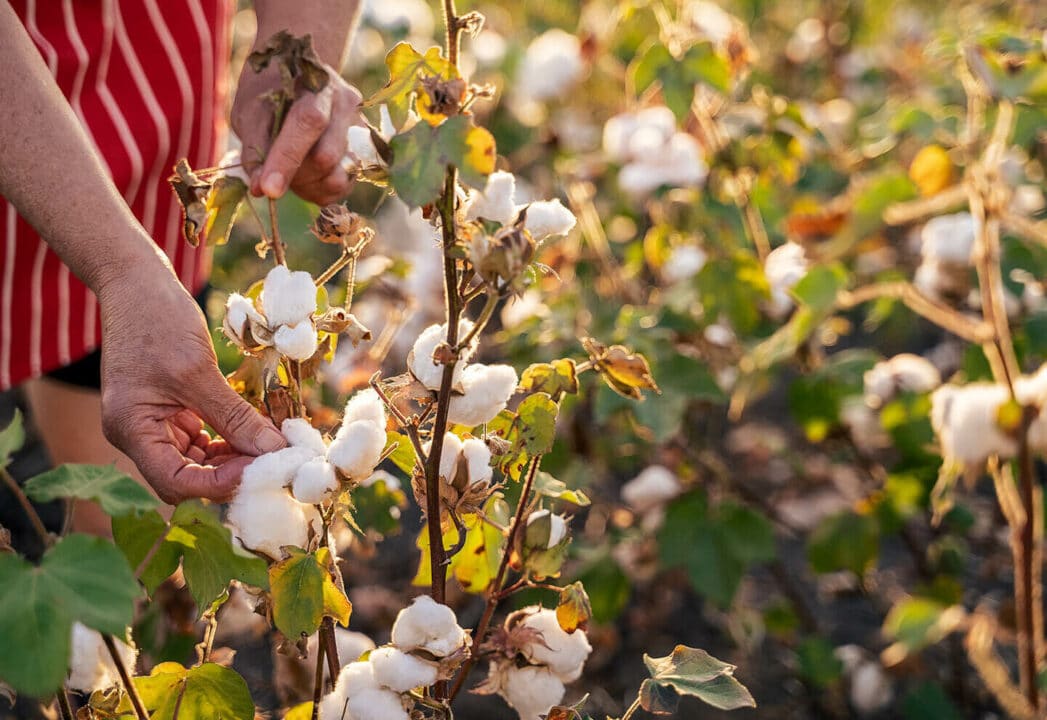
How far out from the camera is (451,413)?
0.76m

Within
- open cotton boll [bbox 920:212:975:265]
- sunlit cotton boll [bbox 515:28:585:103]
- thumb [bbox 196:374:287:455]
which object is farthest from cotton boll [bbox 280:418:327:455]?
sunlit cotton boll [bbox 515:28:585:103]

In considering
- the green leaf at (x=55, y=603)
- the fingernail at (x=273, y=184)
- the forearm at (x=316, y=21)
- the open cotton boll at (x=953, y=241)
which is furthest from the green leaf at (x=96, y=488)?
the open cotton boll at (x=953, y=241)

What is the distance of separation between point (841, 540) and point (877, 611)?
1.20 ft

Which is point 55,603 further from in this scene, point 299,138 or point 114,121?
point 114,121

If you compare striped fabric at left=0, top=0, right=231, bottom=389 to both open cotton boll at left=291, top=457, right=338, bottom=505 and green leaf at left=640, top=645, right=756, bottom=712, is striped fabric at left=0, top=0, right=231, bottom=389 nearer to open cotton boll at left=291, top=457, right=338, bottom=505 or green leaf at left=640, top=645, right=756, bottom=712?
open cotton boll at left=291, top=457, right=338, bottom=505

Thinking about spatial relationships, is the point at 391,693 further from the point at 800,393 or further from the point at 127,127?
the point at 800,393

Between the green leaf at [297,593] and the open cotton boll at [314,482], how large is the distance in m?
0.05

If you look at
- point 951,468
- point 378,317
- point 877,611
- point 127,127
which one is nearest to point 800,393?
point 951,468

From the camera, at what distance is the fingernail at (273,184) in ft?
2.77

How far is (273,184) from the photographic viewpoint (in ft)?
2.79

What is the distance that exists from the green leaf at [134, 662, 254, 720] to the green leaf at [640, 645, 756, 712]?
296 mm

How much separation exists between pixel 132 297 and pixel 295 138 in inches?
7.5

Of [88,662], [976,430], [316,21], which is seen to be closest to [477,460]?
[88,662]

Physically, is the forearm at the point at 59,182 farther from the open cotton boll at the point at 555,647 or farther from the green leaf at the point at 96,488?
the open cotton boll at the point at 555,647
